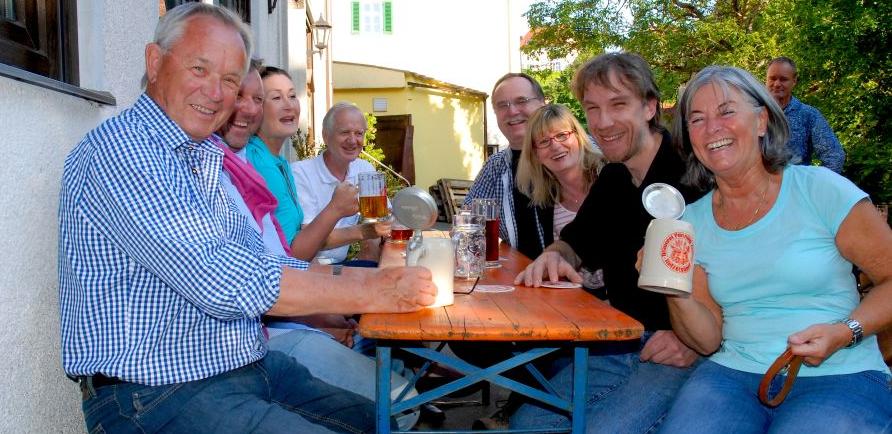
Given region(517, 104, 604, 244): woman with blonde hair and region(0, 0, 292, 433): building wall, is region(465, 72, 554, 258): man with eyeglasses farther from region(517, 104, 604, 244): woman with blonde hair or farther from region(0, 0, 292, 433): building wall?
region(0, 0, 292, 433): building wall

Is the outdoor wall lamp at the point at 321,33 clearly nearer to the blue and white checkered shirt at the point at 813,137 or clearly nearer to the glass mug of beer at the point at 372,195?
the blue and white checkered shirt at the point at 813,137

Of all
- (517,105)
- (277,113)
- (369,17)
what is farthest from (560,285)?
(369,17)

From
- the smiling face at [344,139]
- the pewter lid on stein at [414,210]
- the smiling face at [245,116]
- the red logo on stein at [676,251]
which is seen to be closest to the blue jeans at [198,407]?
the pewter lid on stein at [414,210]

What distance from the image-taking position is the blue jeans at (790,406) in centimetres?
185

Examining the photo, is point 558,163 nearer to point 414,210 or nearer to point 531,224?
point 531,224

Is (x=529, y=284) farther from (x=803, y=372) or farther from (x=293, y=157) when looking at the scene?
(x=293, y=157)

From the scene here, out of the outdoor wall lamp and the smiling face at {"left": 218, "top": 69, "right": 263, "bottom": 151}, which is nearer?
the smiling face at {"left": 218, "top": 69, "right": 263, "bottom": 151}

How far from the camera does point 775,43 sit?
1272cm

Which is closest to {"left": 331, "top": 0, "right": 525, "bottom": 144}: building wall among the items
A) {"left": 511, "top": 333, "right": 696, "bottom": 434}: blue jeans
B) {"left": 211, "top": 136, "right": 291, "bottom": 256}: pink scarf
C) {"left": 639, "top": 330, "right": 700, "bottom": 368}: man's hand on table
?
{"left": 211, "top": 136, "right": 291, "bottom": 256}: pink scarf

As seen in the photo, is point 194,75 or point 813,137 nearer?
point 194,75

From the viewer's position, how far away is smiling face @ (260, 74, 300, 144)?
393 cm

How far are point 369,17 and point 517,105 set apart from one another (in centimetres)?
1861

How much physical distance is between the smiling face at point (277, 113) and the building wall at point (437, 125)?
44.5ft

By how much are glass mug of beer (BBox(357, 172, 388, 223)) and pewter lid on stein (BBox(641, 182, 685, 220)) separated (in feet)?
5.15
